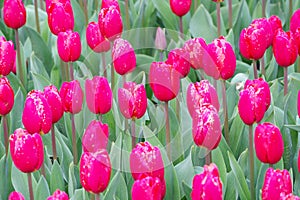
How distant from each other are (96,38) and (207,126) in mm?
813

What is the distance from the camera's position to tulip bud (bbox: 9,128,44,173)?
6.62ft

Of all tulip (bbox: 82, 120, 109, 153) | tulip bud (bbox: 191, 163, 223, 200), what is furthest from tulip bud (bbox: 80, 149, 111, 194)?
tulip bud (bbox: 191, 163, 223, 200)

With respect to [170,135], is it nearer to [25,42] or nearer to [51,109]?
[51,109]

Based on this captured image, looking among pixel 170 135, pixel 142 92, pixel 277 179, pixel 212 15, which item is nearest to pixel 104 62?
pixel 170 135

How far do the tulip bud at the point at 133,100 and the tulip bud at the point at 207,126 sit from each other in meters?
0.23

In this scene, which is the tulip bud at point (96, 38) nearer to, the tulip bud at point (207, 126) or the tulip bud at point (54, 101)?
the tulip bud at point (54, 101)

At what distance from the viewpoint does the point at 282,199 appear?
1.83 meters

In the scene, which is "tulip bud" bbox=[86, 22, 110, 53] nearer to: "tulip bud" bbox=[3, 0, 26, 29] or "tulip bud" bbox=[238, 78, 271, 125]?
"tulip bud" bbox=[3, 0, 26, 29]

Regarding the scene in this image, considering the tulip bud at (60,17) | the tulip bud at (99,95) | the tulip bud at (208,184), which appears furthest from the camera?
the tulip bud at (60,17)

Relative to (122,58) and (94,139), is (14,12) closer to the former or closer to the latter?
(122,58)

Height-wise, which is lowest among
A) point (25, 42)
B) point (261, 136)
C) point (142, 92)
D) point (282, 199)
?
point (282, 199)

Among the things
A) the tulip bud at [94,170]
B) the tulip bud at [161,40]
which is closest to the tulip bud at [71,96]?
the tulip bud at [94,170]

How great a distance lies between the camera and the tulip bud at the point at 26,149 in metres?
2.02

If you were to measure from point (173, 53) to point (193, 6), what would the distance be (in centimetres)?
138
